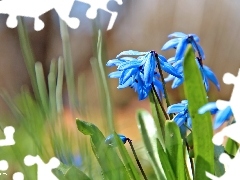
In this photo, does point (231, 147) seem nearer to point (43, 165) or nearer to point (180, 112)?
point (180, 112)

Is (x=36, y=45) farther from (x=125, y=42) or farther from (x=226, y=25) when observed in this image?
(x=226, y=25)

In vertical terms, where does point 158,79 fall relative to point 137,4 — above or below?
below

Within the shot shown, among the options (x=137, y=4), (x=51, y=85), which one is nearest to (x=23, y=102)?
(x=51, y=85)

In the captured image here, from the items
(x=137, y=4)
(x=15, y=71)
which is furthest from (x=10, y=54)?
(x=137, y=4)

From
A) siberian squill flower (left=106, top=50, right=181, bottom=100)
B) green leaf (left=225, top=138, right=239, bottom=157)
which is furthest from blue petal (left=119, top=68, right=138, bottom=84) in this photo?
green leaf (left=225, top=138, right=239, bottom=157)

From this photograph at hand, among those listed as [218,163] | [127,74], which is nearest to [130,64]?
[127,74]

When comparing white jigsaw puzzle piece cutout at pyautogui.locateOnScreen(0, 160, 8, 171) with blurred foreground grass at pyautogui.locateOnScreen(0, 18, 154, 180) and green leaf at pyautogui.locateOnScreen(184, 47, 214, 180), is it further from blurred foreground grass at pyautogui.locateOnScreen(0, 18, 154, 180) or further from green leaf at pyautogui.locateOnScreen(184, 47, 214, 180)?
green leaf at pyautogui.locateOnScreen(184, 47, 214, 180)
